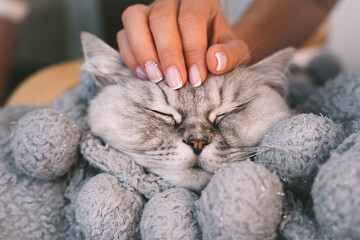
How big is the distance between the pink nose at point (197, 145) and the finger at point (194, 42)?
0.17 m

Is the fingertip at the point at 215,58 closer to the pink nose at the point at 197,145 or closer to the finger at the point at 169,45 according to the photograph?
the finger at the point at 169,45

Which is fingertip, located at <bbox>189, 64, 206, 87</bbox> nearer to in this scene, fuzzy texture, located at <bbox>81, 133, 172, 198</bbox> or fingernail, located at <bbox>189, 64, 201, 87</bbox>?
fingernail, located at <bbox>189, 64, 201, 87</bbox>

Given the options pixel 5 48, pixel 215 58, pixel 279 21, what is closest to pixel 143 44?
pixel 215 58

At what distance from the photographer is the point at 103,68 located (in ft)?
3.42

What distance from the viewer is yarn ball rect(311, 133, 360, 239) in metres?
0.55

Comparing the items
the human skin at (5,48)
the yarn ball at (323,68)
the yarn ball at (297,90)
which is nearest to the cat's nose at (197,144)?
the yarn ball at (297,90)

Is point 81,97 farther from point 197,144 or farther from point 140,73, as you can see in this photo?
point 197,144

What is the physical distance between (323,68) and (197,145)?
0.99 meters

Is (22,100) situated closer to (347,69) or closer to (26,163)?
(26,163)

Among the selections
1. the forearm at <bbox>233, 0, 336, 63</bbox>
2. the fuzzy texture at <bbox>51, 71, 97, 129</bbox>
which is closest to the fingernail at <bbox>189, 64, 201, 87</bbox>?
the fuzzy texture at <bbox>51, 71, 97, 129</bbox>

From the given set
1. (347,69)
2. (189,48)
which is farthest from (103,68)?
(347,69)

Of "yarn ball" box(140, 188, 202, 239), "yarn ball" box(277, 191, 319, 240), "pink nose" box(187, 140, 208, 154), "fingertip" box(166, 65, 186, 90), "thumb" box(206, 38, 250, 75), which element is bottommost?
"yarn ball" box(140, 188, 202, 239)

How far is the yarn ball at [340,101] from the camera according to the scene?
907mm

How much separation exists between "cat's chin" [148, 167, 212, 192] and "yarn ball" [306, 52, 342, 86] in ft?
3.11
